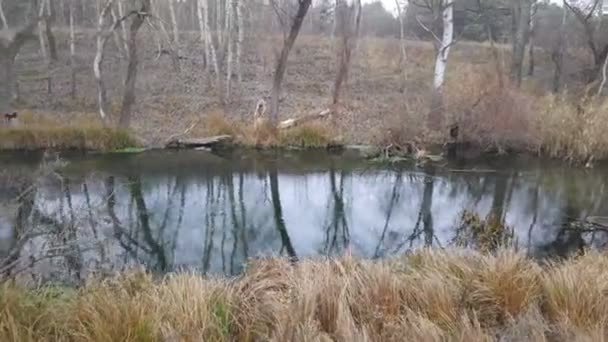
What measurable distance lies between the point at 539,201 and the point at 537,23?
1820 cm

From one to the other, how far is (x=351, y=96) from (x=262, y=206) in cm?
1123

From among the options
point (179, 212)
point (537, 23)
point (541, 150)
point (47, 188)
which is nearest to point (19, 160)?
point (47, 188)

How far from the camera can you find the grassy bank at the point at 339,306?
11.8 ft

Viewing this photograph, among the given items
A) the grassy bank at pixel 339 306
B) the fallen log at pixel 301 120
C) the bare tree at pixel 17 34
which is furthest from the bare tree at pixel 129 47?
the grassy bank at pixel 339 306

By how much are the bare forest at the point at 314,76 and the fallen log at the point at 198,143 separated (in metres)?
0.35

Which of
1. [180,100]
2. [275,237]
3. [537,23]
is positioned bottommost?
[275,237]

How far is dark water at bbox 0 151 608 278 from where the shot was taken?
696 cm

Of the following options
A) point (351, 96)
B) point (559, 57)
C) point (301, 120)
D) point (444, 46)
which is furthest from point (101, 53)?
point (559, 57)

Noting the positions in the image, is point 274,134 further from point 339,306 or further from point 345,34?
point 339,306

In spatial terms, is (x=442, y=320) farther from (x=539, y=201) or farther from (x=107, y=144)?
(x=107, y=144)

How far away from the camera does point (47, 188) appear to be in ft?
Result: 30.9

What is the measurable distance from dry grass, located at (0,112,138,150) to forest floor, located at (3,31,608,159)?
3.11ft

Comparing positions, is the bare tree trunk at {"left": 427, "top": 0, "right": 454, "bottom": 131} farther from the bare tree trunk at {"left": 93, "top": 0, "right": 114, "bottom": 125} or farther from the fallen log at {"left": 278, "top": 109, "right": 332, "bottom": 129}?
the bare tree trunk at {"left": 93, "top": 0, "right": 114, "bottom": 125}

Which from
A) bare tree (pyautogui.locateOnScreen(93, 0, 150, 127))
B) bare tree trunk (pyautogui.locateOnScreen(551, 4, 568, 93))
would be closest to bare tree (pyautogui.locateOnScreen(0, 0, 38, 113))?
bare tree (pyautogui.locateOnScreen(93, 0, 150, 127))
